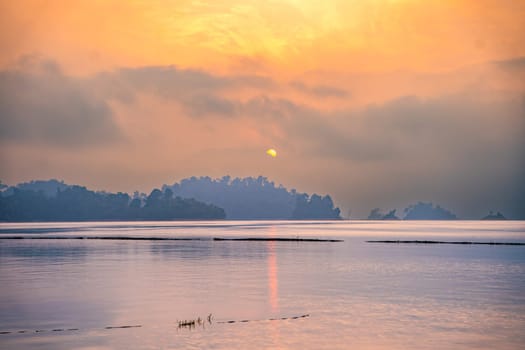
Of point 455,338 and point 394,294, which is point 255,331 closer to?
point 455,338

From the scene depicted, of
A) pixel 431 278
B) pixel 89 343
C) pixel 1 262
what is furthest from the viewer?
pixel 1 262

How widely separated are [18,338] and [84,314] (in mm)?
8668

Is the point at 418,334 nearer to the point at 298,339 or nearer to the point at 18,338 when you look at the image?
the point at 298,339

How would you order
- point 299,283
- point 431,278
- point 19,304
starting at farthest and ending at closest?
point 431,278 < point 299,283 < point 19,304

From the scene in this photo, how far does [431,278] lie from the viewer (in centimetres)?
7188

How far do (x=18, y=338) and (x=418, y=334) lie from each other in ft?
67.5

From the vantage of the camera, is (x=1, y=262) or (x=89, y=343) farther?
(x=1, y=262)

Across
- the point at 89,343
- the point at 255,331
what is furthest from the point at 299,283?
the point at 89,343

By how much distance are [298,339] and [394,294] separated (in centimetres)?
2197

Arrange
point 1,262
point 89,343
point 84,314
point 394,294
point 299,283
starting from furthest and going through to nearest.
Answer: point 1,262, point 299,283, point 394,294, point 84,314, point 89,343

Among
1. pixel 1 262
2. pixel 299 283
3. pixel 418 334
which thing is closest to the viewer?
pixel 418 334

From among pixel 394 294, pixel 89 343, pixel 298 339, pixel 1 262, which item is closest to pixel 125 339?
pixel 89 343

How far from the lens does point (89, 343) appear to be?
36125 millimetres

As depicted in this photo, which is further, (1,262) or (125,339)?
(1,262)
